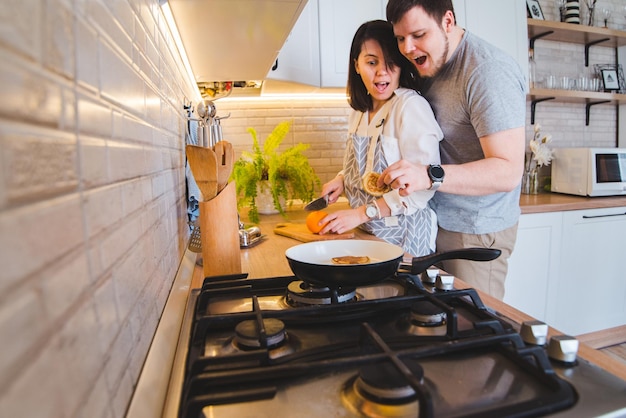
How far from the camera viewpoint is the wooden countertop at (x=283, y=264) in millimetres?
477

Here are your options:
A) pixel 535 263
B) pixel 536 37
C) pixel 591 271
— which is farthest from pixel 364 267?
pixel 536 37

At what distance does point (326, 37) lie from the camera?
201 cm

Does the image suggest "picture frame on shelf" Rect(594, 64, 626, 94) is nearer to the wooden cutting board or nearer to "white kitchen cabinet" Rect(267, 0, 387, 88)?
"white kitchen cabinet" Rect(267, 0, 387, 88)

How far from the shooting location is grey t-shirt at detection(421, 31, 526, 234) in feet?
3.60

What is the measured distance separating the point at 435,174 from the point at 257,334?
29.2 inches

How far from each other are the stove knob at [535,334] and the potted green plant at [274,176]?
1.34 meters

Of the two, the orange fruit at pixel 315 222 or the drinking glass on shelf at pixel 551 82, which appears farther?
the drinking glass on shelf at pixel 551 82

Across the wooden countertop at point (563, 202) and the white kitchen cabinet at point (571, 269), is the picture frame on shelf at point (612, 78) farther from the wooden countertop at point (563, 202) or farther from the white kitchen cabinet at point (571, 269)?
the white kitchen cabinet at point (571, 269)

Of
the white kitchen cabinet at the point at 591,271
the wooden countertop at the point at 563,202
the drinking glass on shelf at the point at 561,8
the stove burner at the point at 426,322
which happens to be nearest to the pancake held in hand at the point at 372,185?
the stove burner at the point at 426,322

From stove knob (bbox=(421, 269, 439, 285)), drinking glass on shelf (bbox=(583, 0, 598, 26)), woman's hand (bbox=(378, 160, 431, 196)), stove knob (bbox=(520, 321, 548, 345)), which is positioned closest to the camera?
→ stove knob (bbox=(520, 321, 548, 345))

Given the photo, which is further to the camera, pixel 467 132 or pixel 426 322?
pixel 467 132

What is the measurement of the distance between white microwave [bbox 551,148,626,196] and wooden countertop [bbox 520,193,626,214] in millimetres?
47

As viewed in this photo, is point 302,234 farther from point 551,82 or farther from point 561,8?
point 561,8

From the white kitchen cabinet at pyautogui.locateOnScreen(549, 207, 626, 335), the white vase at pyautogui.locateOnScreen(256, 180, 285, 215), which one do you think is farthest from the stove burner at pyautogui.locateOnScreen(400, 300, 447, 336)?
the white kitchen cabinet at pyautogui.locateOnScreen(549, 207, 626, 335)
